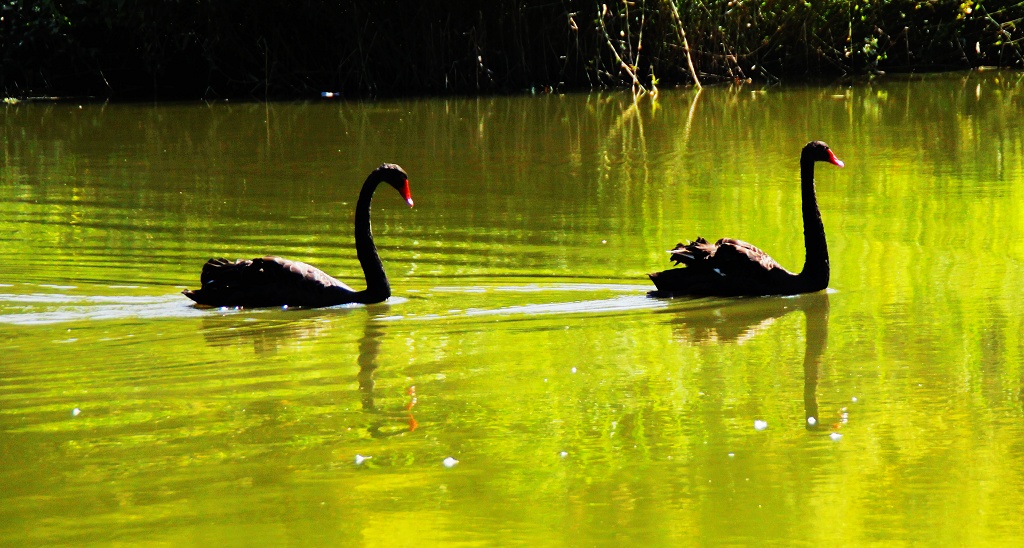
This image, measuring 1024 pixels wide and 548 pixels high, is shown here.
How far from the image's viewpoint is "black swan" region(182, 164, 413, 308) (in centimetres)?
816

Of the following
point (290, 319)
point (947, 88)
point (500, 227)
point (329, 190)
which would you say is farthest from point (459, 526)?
point (947, 88)

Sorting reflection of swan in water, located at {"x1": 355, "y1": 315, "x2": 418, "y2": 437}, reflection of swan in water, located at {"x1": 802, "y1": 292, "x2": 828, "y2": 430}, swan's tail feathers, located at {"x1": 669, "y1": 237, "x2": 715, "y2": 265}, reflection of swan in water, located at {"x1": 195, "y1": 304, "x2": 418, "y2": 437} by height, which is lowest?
reflection of swan in water, located at {"x1": 802, "y1": 292, "x2": 828, "y2": 430}

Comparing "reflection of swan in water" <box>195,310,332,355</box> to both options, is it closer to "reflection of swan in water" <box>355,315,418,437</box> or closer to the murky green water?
the murky green water

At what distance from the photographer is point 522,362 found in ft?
21.7

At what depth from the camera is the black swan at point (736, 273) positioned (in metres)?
8.07

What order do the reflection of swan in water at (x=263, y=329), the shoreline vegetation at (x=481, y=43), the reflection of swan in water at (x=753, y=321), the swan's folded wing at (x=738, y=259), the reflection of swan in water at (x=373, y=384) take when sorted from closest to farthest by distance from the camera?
the reflection of swan in water at (x=373, y=384), the reflection of swan in water at (x=753, y=321), the reflection of swan in water at (x=263, y=329), the swan's folded wing at (x=738, y=259), the shoreline vegetation at (x=481, y=43)

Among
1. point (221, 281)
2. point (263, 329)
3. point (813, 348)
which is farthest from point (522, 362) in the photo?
point (221, 281)

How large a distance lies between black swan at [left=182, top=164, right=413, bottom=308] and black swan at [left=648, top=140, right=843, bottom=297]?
5.20ft

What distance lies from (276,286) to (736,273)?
99.9 inches

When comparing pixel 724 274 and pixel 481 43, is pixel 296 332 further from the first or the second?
pixel 481 43

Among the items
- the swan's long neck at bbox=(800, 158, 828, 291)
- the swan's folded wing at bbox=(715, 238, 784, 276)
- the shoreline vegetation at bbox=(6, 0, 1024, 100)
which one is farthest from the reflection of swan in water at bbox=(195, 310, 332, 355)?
the shoreline vegetation at bbox=(6, 0, 1024, 100)

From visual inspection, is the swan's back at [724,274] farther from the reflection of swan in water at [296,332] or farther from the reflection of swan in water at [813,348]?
the reflection of swan in water at [296,332]

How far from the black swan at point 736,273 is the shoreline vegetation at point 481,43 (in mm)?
15056

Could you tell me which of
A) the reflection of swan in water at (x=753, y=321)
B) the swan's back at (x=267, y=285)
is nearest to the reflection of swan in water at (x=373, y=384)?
the swan's back at (x=267, y=285)
